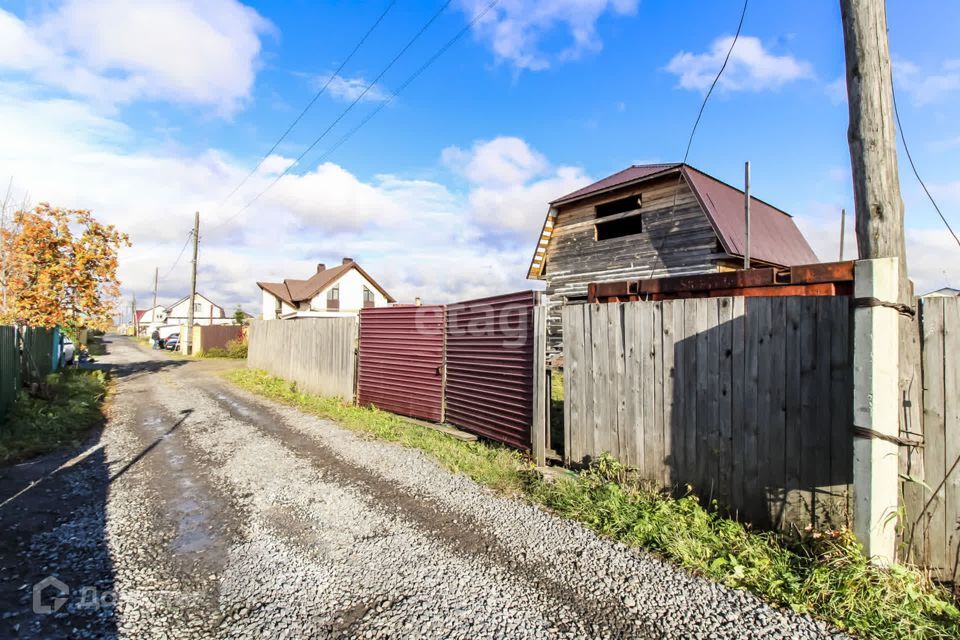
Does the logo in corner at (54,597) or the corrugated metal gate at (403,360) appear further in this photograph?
the corrugated metal gate at (403,360)

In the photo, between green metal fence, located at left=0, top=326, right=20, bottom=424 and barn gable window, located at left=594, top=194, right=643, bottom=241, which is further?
barn gable window, located at left=594, top=194, right=643, bottom=241

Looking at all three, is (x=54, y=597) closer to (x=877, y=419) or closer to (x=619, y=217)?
(x=877, y=419)

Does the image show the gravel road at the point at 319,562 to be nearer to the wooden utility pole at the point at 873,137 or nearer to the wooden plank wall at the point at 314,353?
the wooden utility pole at the point at 873,137

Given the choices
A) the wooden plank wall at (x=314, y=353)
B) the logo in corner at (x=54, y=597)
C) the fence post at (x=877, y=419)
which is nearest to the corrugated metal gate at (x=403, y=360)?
the wooden plank wall at (x=314, y=353)

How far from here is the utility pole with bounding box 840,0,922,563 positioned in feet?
9.09

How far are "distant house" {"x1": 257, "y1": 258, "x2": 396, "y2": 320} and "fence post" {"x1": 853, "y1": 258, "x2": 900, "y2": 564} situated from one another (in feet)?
107

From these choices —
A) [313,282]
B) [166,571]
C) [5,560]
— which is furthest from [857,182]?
[313,282]

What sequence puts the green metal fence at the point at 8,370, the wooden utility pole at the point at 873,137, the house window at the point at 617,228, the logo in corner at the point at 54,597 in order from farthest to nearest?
the house window at the point at 617,228, the green metal fence at the point at 8,370, the wooden utility pole at the point at 873,137, the logo in corner at the point at 54,597

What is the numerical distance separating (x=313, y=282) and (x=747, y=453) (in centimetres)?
3905

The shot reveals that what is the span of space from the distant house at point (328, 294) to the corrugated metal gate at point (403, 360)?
25167 mm

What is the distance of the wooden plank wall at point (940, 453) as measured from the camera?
2.79 metres

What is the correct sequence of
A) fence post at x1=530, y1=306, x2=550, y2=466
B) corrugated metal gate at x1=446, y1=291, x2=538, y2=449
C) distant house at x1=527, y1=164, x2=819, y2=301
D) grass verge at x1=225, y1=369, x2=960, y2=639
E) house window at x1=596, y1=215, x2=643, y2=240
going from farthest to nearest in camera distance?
1. house window at x1=596, y1=215, x2=643, y2=240
2. distant house at x1=527, y1=164, x2=819, y2=301
3. corrugated metal gate at x1=446, y1=291, x2=538, y2=449
4. fence post at x1=530, y1=306, x2=550, y2=466
5. grass verge at x1=225, y1=369, x2=960, y2=639

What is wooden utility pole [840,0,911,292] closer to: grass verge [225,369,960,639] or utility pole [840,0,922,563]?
utility pole [840,0,922,563]

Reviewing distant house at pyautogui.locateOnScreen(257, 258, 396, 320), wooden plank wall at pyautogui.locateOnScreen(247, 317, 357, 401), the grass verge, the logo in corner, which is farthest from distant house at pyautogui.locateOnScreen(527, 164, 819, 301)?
distant house at pyautogui.locateOnScreen(257, 258, 396, 320)
